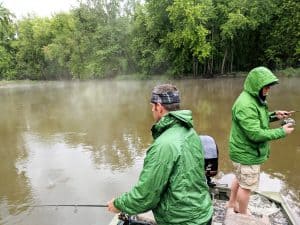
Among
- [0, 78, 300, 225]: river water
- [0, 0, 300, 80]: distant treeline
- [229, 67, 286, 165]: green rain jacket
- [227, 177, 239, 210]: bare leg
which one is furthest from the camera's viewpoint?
[0, 0, 300, 80]: distant treeline

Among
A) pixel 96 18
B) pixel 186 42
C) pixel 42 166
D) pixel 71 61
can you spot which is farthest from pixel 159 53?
pixel 42 166

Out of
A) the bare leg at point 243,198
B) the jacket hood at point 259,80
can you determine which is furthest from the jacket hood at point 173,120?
the bare leg at point 243,198

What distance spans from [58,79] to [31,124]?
33.6 m

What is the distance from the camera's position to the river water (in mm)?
6247

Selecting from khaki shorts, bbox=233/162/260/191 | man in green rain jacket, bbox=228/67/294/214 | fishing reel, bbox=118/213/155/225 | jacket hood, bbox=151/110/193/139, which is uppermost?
jacket hood, bbox=151/110/193/139

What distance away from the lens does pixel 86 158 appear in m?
8.97

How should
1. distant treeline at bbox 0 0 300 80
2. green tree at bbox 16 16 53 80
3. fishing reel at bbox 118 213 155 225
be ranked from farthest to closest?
green tree at bbox 16 16 53 80, distant treeline at bbox 0 0 300 80, fishing reel at bbox 118 213 155 225

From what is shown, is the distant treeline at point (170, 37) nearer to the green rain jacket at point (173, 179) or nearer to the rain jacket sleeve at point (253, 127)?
the rain jacket sleeve at point (253, 127)

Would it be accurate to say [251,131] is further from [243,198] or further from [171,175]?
[171,175]

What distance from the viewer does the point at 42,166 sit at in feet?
28.2

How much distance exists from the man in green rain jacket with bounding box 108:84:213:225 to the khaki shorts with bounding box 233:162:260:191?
4.41ft

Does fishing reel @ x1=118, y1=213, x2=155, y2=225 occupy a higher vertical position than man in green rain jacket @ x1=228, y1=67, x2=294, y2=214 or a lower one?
lower

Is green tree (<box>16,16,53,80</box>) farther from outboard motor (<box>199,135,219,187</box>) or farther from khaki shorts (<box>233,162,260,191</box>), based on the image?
khaki shorts (<box>233,162,260,191</box>)

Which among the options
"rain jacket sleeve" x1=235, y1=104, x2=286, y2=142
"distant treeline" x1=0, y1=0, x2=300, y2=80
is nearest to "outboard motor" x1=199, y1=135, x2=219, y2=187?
"rain jacket sleeve" x1=235, y1=104, x2=286, y2=142
